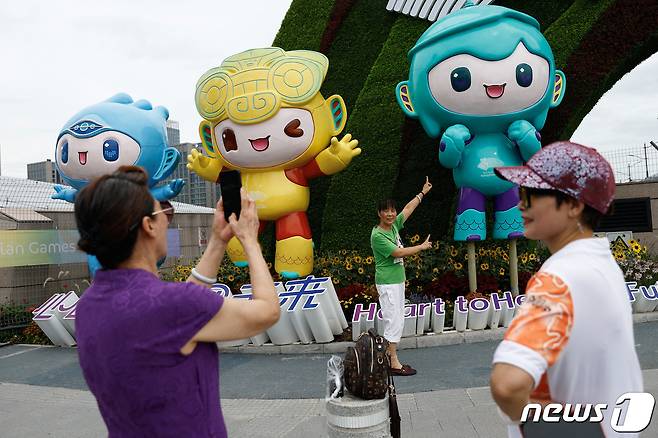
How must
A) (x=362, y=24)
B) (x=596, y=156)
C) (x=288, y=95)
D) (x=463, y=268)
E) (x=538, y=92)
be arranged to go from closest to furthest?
(x=596, y=156) < (x=538, y=92) < (x=288, y=95) < (x=463, y=268) < (x=362, y=24)

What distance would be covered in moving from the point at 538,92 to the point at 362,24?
4310mm

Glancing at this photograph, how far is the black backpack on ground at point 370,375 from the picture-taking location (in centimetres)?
332

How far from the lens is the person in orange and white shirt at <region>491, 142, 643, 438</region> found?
1.39 meters

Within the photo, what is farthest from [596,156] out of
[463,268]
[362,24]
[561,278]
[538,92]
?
[362,24]

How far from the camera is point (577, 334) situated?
4.75ft

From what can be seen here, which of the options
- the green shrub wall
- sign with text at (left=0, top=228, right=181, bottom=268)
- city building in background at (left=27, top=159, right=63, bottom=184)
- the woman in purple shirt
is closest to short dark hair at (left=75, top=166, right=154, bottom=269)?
the woman in purple shirt

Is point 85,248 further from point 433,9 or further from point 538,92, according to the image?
point 433,9

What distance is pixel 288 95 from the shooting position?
758 centimetres

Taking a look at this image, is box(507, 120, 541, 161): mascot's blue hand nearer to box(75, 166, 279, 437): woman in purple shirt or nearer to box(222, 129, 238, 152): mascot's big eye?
box(222, 129, 238, 152): mascot's big eye

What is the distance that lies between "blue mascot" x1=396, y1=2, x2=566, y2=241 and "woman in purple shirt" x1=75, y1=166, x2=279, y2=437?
5.89 meters

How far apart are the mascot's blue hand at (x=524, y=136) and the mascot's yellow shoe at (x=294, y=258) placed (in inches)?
123

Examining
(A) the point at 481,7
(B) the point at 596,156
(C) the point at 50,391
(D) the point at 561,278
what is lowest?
(C) the point at 50,391

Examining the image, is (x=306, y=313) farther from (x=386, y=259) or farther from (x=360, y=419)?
(x=360, y=419)

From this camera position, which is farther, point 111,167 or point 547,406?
point 111,167
